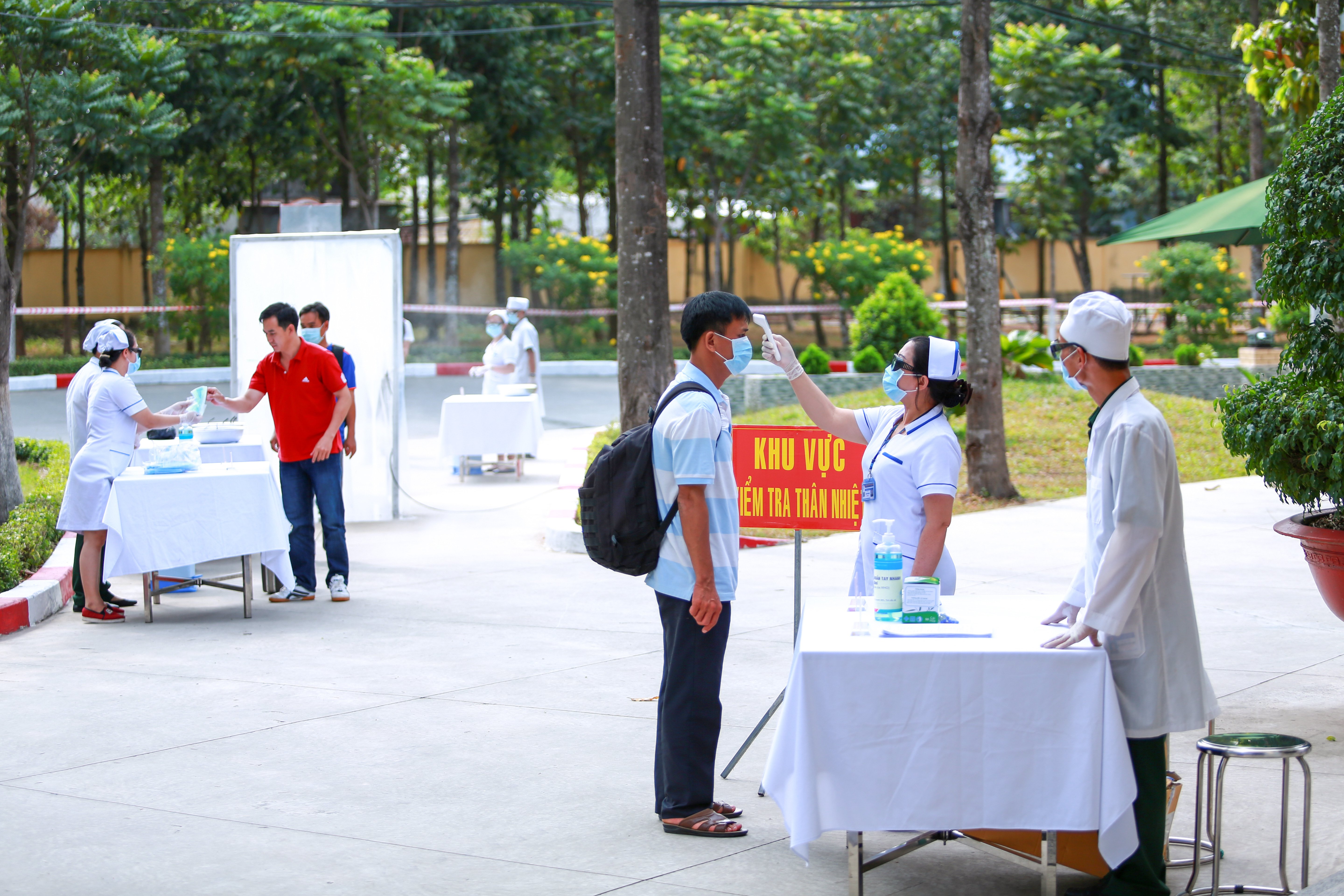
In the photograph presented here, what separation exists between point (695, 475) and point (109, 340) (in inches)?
214

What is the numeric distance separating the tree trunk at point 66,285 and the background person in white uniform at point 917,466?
98.8ft

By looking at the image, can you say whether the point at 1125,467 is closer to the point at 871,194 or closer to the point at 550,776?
the point at 550,776

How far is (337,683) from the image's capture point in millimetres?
6836

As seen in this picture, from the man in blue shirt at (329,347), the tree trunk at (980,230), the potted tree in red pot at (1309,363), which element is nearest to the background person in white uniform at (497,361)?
the man in blue shirt at (329,347)

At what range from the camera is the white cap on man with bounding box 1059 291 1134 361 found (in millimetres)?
3867

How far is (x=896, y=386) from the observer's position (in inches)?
191

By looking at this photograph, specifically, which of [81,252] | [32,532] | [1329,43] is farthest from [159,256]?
[1329,43]

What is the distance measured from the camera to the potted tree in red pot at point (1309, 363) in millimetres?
5816

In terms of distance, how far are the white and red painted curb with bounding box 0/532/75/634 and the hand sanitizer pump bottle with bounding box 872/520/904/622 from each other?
6096 mm

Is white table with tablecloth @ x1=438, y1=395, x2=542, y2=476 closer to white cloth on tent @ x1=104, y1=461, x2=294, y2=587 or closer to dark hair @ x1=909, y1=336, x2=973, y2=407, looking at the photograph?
white cloth on tent @ x1=104, y1=461, x2=294, y2=587

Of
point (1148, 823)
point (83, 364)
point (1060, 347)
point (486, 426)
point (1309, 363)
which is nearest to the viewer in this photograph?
point (1148, 823)

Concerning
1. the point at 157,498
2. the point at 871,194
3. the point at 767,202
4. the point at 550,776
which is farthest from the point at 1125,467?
the point at 871,194

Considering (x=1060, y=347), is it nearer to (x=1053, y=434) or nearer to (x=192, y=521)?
(x=192, y=521)

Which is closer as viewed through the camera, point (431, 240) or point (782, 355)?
point (782, 355)
